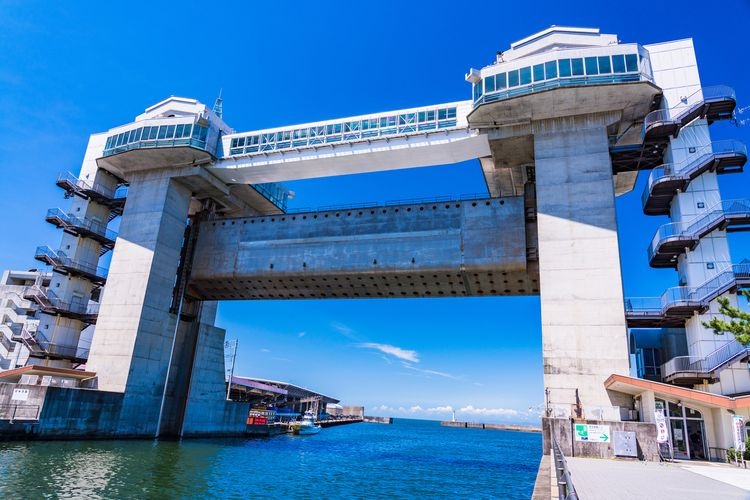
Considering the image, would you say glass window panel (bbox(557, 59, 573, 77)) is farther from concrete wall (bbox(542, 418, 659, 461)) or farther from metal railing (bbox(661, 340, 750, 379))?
concrete wall (bbox(542, 418, 659, 461))

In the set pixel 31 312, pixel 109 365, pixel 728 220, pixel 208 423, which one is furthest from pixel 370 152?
pixel 31 312

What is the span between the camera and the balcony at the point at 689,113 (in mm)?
28766

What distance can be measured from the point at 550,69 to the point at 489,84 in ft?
12.7

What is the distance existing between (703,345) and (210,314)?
132 feet

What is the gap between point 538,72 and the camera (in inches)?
1219

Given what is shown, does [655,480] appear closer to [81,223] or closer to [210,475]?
[210,475]

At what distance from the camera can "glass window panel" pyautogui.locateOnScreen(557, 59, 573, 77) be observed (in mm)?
30219

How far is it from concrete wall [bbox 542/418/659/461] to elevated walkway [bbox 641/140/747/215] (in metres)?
14.8

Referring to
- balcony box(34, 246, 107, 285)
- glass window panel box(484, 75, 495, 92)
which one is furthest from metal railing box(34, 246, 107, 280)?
glass window panel box(484, 75, 495, 92)

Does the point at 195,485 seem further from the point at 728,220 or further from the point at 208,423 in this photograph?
the point at 728,220

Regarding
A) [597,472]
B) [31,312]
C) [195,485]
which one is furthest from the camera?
[31,312]

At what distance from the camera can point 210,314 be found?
47.5 metres

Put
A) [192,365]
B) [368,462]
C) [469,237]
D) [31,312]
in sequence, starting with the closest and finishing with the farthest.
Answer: [469,237]
[368,462]
[192,365]
[31,312]

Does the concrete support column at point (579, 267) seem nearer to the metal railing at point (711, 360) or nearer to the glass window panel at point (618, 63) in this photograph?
the glass window panel at point (618, 63)
